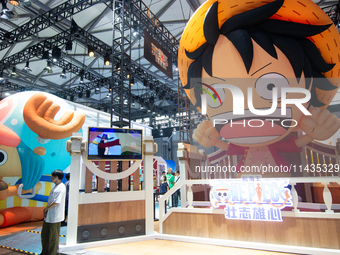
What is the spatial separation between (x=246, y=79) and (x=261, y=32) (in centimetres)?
67

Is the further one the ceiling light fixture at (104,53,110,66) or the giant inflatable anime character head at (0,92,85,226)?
the ceiling light fixture at (104,53,110,66)

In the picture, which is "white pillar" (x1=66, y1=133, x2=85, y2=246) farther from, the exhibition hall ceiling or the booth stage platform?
the exhibition hall ceiling

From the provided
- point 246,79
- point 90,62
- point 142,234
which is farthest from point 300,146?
point 90,62

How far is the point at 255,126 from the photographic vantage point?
330cm

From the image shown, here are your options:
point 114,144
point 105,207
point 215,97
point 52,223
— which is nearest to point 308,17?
point 215,97

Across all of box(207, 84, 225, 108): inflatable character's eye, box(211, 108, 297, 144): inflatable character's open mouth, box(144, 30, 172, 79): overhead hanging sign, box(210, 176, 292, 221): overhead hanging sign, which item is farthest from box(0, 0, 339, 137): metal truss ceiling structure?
box(210, 176, 292, 221): overhead hanging sign

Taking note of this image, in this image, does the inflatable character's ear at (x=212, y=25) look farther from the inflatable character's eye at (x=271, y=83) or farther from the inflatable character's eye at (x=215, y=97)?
the inflatable character's eye at (x=271, y=83)

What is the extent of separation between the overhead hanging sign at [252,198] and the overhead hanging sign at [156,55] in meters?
4.75

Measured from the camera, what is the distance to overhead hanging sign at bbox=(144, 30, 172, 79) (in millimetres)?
6996

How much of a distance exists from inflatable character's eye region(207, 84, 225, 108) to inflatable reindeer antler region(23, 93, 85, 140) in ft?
11.2

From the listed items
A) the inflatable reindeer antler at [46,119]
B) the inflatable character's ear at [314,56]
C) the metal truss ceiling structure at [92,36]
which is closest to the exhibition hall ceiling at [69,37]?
the metal truss ceiling structure at [92,36]

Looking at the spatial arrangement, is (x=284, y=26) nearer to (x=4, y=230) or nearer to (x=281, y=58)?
(x=281, y=58)

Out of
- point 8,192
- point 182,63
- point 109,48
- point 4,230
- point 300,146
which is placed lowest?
point 4,230

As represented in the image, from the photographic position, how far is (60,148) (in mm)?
5711
